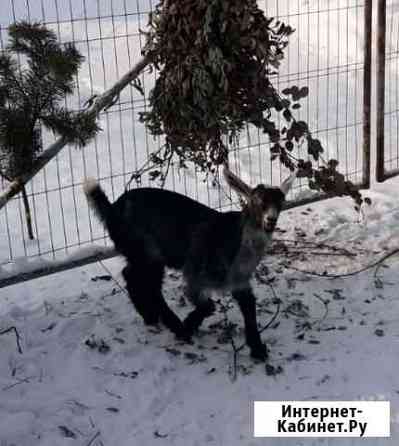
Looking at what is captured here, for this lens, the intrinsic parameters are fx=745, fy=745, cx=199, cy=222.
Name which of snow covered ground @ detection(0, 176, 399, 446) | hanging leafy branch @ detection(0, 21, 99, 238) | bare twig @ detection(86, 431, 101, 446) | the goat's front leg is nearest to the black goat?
the goat's front leg

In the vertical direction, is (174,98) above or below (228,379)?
above

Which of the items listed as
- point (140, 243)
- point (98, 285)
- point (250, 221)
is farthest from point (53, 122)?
point (98, 285)

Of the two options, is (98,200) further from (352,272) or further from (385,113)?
(385,113)

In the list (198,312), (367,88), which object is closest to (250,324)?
(198,312)

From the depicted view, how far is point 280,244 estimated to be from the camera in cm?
578

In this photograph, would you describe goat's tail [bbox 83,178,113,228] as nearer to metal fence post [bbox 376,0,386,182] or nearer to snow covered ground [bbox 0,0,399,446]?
snow covered ground [bbox 0,0,399,446]

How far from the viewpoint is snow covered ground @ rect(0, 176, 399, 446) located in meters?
3.62

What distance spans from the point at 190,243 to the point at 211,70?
3.65 ft

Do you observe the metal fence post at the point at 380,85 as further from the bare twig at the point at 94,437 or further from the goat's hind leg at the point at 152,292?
the bare twig at the point at 94,437

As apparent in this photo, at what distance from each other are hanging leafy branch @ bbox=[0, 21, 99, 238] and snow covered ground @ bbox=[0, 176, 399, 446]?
1125 mm

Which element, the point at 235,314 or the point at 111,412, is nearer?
the point at 111,412

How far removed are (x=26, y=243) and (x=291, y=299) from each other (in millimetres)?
2211

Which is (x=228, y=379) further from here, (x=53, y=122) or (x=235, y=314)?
(x=53, y=122)

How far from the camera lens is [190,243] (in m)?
4.36
